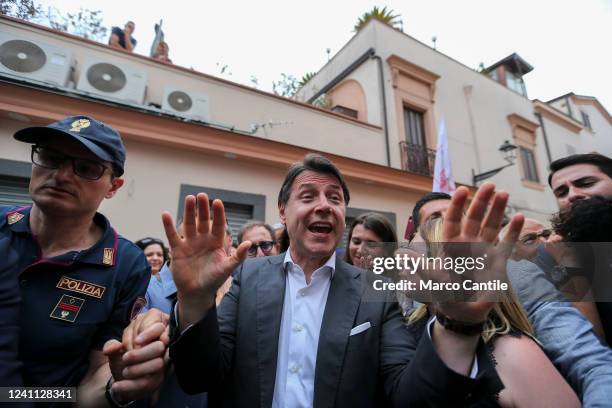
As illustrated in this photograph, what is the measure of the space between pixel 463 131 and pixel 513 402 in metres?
12.0

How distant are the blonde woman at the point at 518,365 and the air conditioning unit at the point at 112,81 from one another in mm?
6184

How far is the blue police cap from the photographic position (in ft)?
5.08

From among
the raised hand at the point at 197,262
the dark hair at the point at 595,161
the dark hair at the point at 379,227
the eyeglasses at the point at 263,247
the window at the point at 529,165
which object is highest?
the window at the point at 529,165

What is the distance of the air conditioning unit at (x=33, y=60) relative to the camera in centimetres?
496

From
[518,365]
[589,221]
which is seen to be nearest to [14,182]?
[518,365]

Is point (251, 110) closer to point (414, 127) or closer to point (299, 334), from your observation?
point (414, 127)

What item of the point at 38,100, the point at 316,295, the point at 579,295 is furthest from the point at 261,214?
the point at 579,295

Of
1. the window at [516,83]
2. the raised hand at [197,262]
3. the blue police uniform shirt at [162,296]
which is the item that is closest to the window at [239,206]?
the blue police uniform shirt at [162,296]

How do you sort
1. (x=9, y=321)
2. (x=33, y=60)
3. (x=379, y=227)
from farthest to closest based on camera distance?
(x=33, y=60) → (x=379, y=227) → (x=9, y=321)

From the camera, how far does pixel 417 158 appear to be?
965 cm

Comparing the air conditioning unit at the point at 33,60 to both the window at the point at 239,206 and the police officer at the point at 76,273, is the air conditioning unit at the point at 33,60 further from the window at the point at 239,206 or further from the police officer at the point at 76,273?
the police officer at the point at 76,273

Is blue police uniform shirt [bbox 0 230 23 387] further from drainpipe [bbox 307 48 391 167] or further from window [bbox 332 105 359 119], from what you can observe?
window [bbox 332 105 359 119]

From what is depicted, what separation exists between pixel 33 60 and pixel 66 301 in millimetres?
5783

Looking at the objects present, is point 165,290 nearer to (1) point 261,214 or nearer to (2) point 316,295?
(2) point 316,295
